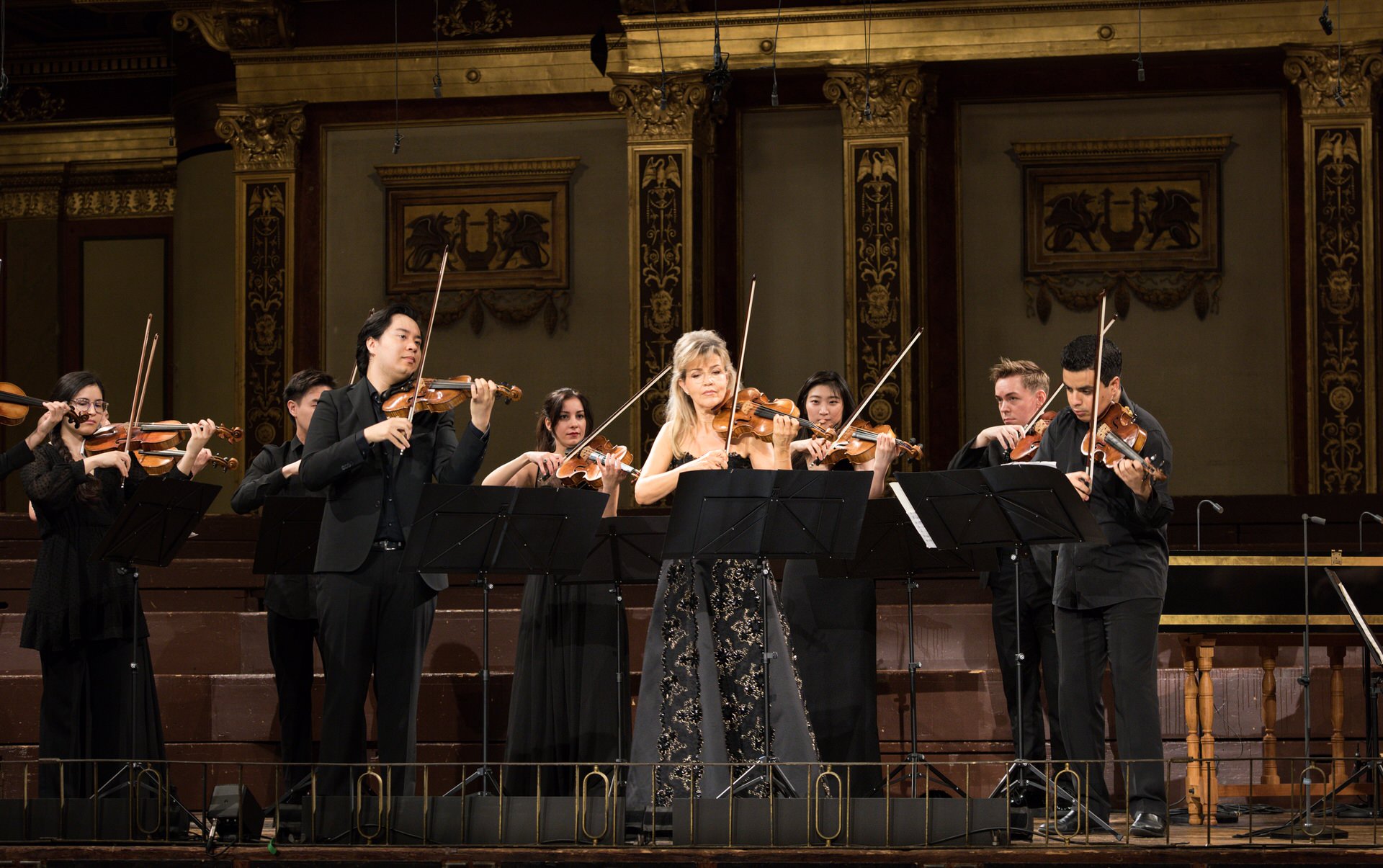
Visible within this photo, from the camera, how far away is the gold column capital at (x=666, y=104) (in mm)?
8945

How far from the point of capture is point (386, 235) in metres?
9.71

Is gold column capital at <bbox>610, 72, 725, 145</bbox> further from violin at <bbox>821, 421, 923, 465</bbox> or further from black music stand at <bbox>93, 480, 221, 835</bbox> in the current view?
black music stand at <bbox>93, 480, 221, 835</bbox>

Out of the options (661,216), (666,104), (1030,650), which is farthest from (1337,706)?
(666,104)

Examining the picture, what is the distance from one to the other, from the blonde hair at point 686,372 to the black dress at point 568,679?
641 mm

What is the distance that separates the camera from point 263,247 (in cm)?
970

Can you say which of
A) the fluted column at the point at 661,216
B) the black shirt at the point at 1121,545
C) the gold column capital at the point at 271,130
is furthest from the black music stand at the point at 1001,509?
the gold column capital at the point at 271,130

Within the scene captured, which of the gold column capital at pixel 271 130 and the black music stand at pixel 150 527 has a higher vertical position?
the gold column capital at pixel 271 130

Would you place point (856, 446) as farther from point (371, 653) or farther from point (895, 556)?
point (371, 653)

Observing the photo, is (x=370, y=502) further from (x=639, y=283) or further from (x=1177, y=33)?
(x=1177, y=33)

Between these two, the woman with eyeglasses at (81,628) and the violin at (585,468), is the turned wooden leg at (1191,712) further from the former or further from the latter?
the woman with eyeglasses at (81,628)

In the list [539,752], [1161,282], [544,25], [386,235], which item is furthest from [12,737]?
[1161,282]

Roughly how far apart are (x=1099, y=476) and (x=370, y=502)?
1983 mm

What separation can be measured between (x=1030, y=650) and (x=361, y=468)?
215 centimetres

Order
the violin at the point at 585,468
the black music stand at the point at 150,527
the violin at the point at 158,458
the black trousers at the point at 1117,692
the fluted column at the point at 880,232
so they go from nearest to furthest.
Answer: the black trousers at the point at 1117,692, the black music stand at the point at 150,527, the violin at the point at 585,468, the violin at the point at 158,458, the fluted column at the point at 880,232
